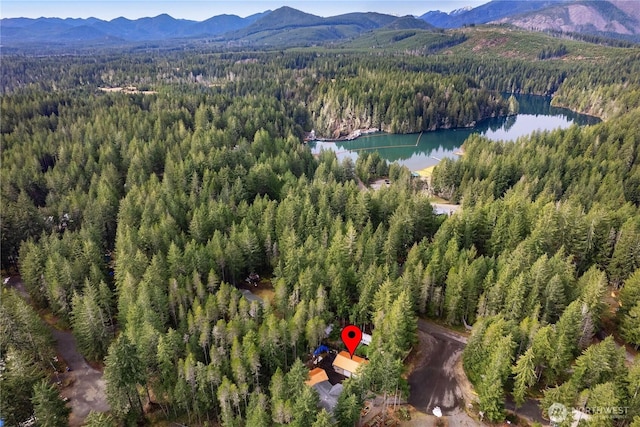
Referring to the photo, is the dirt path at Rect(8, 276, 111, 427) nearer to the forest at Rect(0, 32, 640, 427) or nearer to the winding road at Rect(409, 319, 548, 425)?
the forest at Rect(0, 32, 640, 427)

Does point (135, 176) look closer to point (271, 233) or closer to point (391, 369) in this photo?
point (271, 233)

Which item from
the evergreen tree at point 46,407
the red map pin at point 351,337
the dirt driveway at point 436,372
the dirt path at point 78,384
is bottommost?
the dirt path at point 78,384

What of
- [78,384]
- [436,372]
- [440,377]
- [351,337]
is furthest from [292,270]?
[78,384]

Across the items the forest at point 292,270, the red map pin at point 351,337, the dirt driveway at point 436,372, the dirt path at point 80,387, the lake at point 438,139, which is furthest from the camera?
the lake at point 438,139

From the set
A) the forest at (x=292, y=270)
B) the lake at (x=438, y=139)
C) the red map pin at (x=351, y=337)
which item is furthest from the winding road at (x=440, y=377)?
the lake at (x=438, y=139)

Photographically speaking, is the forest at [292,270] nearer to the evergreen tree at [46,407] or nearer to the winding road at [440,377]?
the evergreen tree at [46,407]
